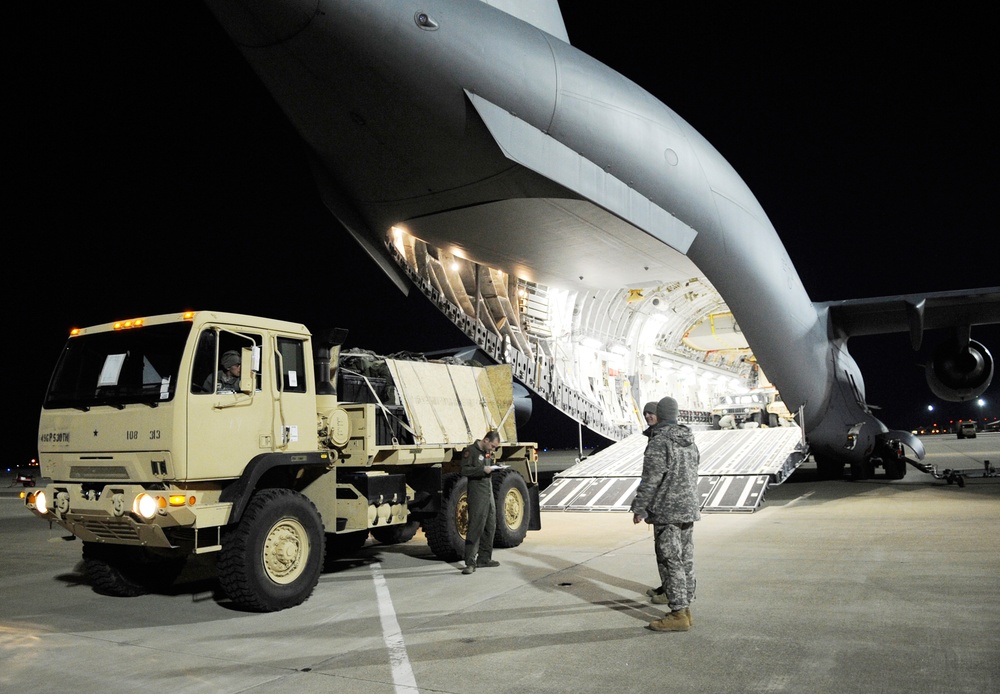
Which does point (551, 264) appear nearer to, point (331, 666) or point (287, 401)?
point (287, 401)

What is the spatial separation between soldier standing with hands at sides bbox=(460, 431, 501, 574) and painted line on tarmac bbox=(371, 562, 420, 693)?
1094mm

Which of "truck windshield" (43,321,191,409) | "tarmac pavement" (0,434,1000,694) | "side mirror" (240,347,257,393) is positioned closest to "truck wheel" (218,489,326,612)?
"tarmac pavement" (0,434,1000,694)

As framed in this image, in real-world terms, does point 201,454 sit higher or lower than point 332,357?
lower

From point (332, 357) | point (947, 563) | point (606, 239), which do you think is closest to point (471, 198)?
point (606, 239)

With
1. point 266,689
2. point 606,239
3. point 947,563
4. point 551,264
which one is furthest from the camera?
point 551,264

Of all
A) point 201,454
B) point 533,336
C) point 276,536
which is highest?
point 533,336

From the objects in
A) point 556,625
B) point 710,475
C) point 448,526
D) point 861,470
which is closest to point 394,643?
point 556,625

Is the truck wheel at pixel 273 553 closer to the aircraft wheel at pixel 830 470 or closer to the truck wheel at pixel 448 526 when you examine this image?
the truck wheel at pixel 448 526

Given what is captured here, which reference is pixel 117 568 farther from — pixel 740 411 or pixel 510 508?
pixel 740 411

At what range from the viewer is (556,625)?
6.03 meters

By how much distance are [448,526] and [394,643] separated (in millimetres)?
3839

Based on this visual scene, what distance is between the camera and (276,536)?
277 inches

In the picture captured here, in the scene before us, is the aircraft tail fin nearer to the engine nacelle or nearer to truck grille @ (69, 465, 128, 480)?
truck grille @ (69, 465, 128, 480)

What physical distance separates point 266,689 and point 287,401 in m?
3.23
